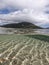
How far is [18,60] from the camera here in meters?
8.69

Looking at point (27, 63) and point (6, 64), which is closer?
point (6, 64)

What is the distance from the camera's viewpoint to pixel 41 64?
8.31 m

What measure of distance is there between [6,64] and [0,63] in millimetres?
285

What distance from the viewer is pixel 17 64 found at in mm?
8031

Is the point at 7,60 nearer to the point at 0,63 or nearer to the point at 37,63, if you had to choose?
the point at 0,63

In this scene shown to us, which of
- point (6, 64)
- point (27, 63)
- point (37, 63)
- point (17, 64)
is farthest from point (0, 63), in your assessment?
point (37, 63)

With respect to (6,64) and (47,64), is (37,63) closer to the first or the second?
(47,64)

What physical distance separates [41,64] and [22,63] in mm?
964

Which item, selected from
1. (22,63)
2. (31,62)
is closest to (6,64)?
(22,63)

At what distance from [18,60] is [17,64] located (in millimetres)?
662

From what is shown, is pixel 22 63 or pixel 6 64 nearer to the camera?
pixel 6 64

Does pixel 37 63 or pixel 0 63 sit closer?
pixel 0 63

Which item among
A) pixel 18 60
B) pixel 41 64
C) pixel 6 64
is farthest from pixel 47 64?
pixel 6 64

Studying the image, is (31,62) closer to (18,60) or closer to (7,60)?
(18,60)
